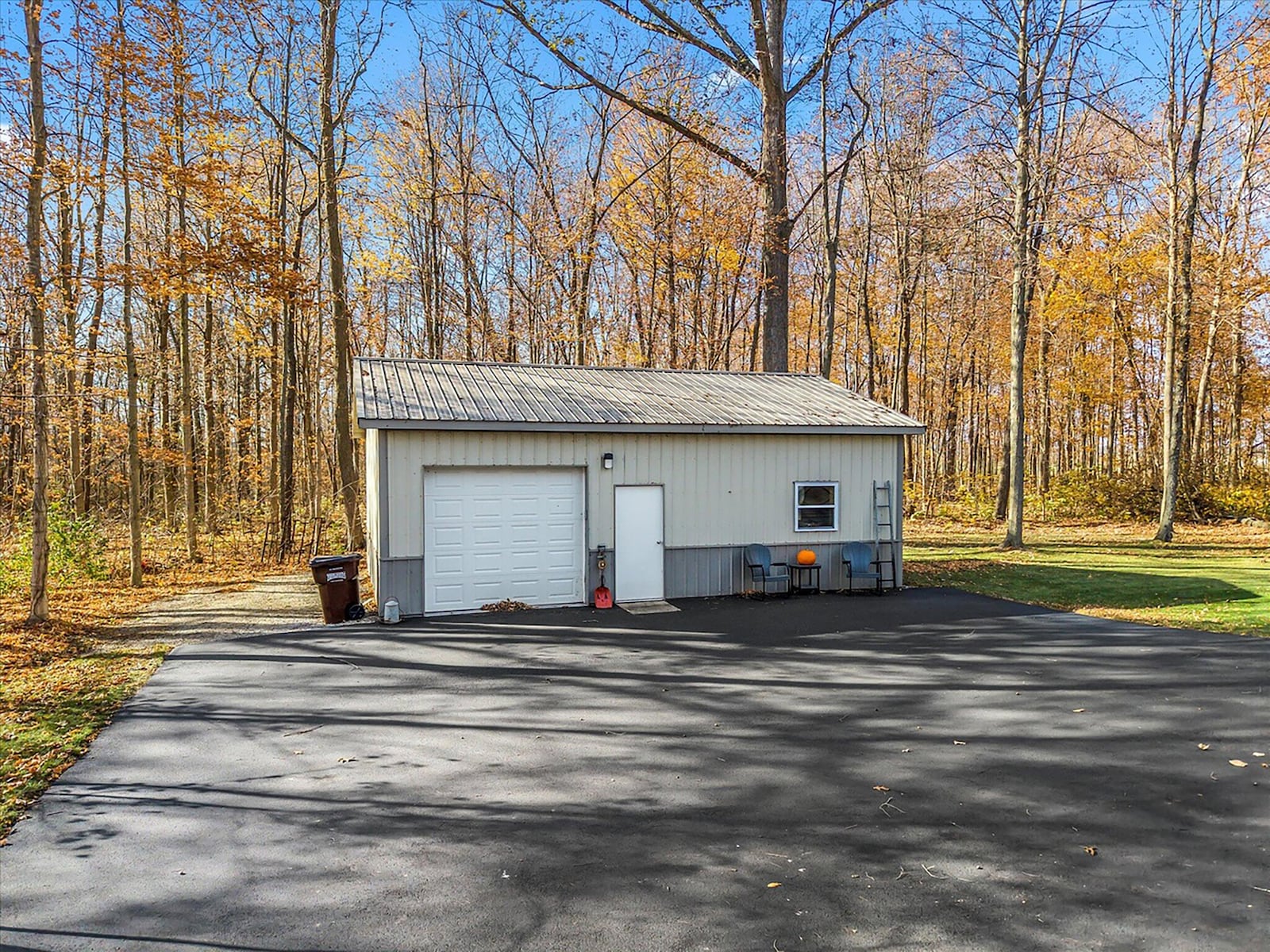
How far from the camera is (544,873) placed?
3.36 meters

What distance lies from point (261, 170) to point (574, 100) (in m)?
7.85

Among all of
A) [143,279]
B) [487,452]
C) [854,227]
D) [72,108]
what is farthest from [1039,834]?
[854,227]

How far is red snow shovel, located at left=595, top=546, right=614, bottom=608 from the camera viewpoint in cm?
991

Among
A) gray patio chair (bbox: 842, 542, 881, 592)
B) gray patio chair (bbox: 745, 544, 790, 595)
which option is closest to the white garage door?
gray patio chair (bbox: 745, 544, 790, 595)

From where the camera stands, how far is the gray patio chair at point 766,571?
10.5 metres

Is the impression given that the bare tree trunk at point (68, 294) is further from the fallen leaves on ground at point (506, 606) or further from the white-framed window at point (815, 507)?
the white-framed window at point (815, 507)

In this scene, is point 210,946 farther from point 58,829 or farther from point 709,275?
point 709,275

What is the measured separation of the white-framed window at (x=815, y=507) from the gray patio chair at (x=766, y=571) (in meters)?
0.64

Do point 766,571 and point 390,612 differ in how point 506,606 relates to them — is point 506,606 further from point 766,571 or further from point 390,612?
point 766,571

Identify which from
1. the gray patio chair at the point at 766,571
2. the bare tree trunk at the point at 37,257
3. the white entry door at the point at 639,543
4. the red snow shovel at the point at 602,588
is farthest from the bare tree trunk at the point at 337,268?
→ the gray patio chair at the point at 766,571

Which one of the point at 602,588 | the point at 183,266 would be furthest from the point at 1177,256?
the point at 183,266

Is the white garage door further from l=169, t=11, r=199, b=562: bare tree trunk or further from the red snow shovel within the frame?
l=169, t=11, r=199, b=562: bare tree trunk

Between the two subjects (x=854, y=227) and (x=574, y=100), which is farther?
(x=854, y=227)

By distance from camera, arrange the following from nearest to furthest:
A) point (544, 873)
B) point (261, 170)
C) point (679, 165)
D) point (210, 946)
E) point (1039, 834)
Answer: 1. point (210, 946)
2. point (544, 873)
3. point (1039, 834)
4. point (261, 170)
5. point (679, 165)
